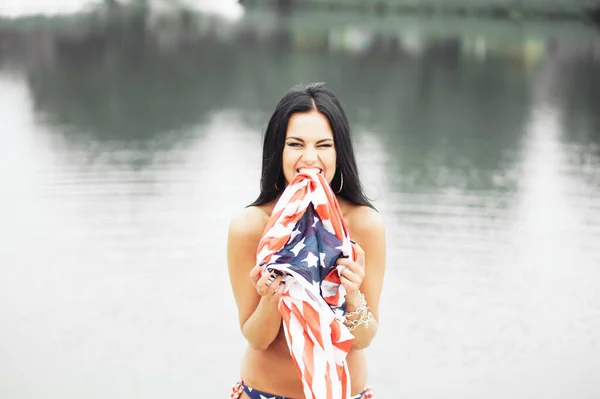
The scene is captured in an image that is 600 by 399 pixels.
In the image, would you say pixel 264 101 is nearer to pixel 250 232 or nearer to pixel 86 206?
pixel 86 206

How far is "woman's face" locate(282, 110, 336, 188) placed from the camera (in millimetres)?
2221

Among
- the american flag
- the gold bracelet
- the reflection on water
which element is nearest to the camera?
the american flag

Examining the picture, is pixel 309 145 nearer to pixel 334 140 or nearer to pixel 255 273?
pixel 334 140

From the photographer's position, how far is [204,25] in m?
38.6

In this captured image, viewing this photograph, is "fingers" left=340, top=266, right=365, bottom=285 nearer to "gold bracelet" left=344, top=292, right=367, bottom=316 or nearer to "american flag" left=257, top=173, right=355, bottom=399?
"american flag" left=257, top=173, right=355, bottom=399

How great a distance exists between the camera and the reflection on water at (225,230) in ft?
17.1

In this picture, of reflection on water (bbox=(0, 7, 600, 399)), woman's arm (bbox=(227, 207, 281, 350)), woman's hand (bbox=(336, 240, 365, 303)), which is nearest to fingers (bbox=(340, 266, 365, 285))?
woman's hand (bbox=(336, 240, 365, 303))

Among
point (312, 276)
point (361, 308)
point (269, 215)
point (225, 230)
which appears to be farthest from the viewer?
point (225, 230)

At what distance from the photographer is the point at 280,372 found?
2336 mm

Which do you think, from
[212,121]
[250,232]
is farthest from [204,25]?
[250,232]

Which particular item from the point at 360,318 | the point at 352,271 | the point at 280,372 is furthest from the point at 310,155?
the point at 280,372

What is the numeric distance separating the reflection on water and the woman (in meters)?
2.62

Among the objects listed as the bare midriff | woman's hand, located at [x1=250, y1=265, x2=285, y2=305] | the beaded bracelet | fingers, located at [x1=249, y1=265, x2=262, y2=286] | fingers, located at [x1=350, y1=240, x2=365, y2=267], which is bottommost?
the bare midriff

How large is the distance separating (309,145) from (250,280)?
1.28 feet
